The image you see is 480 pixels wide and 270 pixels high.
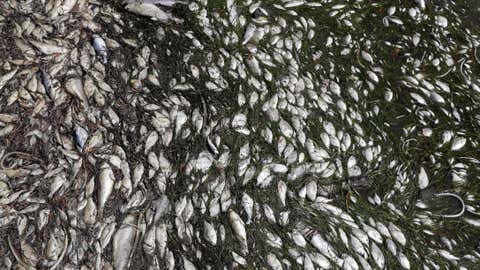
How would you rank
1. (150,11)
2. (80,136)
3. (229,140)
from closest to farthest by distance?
(80,136)
(229,140)
(150,11)

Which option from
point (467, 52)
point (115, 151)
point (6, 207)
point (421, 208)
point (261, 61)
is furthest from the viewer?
point (467, 52)

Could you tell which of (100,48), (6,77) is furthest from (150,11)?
(6,77)

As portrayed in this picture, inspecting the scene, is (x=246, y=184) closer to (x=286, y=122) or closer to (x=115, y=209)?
(x=286, y=122)

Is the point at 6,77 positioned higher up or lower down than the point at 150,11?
lower down

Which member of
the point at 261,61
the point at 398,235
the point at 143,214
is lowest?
the point at 398,235

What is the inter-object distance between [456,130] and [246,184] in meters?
1.27

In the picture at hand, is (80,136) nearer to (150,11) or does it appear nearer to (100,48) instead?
(100,48)

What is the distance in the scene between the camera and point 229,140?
7.98 ft

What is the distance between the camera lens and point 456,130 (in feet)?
8.99

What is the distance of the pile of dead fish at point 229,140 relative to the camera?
7.20 ft

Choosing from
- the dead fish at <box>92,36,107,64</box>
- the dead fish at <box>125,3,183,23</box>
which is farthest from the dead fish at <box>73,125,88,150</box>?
the dead fish at <box>125,3,183,23</box>

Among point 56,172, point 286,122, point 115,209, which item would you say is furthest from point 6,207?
point 286,122

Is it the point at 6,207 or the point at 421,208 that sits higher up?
the point at 6,207

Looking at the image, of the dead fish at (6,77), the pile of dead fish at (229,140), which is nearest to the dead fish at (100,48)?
the pile of dead fish at (229,140)
